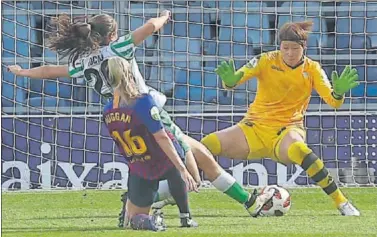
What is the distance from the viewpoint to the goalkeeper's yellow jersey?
9.73 meters

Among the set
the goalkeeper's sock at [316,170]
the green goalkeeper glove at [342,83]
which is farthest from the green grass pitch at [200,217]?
the green goalkeeper glove at [342,83]

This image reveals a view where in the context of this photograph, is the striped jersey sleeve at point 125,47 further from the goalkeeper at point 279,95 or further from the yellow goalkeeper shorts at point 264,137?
the yellow goalkeeper shorts at point 264,137

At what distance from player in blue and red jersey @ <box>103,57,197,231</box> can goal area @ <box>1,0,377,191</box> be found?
5824mm

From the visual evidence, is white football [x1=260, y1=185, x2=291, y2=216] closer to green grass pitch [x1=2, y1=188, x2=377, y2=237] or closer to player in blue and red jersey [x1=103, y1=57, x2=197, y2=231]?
green grass pitch [x1=2, y1=188, x2=377, y2=237]

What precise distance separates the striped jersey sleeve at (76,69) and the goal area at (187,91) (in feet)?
17.5

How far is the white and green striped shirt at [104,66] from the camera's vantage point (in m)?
7.86

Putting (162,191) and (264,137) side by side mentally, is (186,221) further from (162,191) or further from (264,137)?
(264,137)

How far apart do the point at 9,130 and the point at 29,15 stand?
1.45 metres

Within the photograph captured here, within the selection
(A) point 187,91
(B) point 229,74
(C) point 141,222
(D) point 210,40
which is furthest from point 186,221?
(D) point 210,40

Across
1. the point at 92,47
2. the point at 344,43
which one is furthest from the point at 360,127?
the point at 92,47

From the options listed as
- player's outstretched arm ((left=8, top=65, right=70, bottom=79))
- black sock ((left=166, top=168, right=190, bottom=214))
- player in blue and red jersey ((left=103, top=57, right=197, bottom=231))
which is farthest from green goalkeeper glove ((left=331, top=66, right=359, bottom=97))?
player's outstretched arm ((left=8, top=65, right=70, bottom=79))

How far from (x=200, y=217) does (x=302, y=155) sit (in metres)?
0.95

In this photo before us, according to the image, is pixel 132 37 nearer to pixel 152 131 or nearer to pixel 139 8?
pixel 152 131

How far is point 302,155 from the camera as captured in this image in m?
9.20
